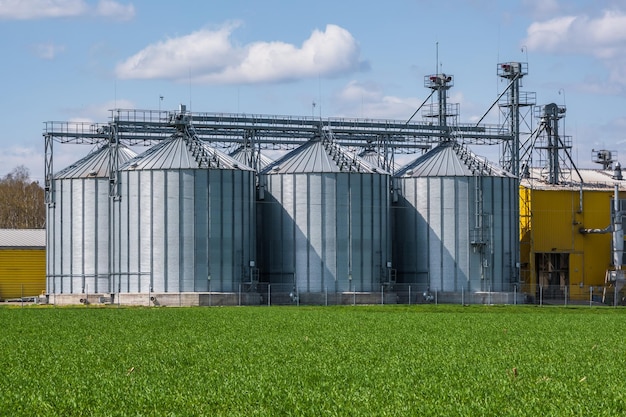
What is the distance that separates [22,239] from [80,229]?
1513cm

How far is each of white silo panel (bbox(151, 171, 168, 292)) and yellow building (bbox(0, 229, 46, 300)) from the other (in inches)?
734

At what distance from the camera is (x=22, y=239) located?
101875 millimetres

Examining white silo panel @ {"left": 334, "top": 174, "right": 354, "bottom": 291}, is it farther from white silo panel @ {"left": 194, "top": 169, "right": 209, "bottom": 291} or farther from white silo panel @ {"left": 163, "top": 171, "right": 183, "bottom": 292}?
white silo panel @ {"left": 163, "top": 171, "right": 183, "bottom": 292}

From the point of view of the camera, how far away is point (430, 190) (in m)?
91.5

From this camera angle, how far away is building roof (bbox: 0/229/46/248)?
99.5m

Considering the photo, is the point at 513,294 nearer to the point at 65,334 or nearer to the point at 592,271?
the point at 592,271

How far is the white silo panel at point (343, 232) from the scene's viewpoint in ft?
283

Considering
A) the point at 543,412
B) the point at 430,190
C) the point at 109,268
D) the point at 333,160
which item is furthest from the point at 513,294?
the point at 543,412

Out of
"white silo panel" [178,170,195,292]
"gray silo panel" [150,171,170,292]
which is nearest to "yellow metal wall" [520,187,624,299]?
"white silo panel" [178,170,195,292]

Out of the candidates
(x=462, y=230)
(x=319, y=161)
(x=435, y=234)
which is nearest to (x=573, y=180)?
(x=462, y=230)

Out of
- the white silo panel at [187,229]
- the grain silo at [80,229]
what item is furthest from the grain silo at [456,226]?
the grain silo at [80,229]

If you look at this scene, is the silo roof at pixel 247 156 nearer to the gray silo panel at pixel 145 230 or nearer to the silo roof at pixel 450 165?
the gray silo panel at pixel 145 230

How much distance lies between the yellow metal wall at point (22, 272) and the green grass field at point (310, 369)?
46.5m

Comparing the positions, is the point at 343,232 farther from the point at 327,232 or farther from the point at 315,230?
the point at 315,230
